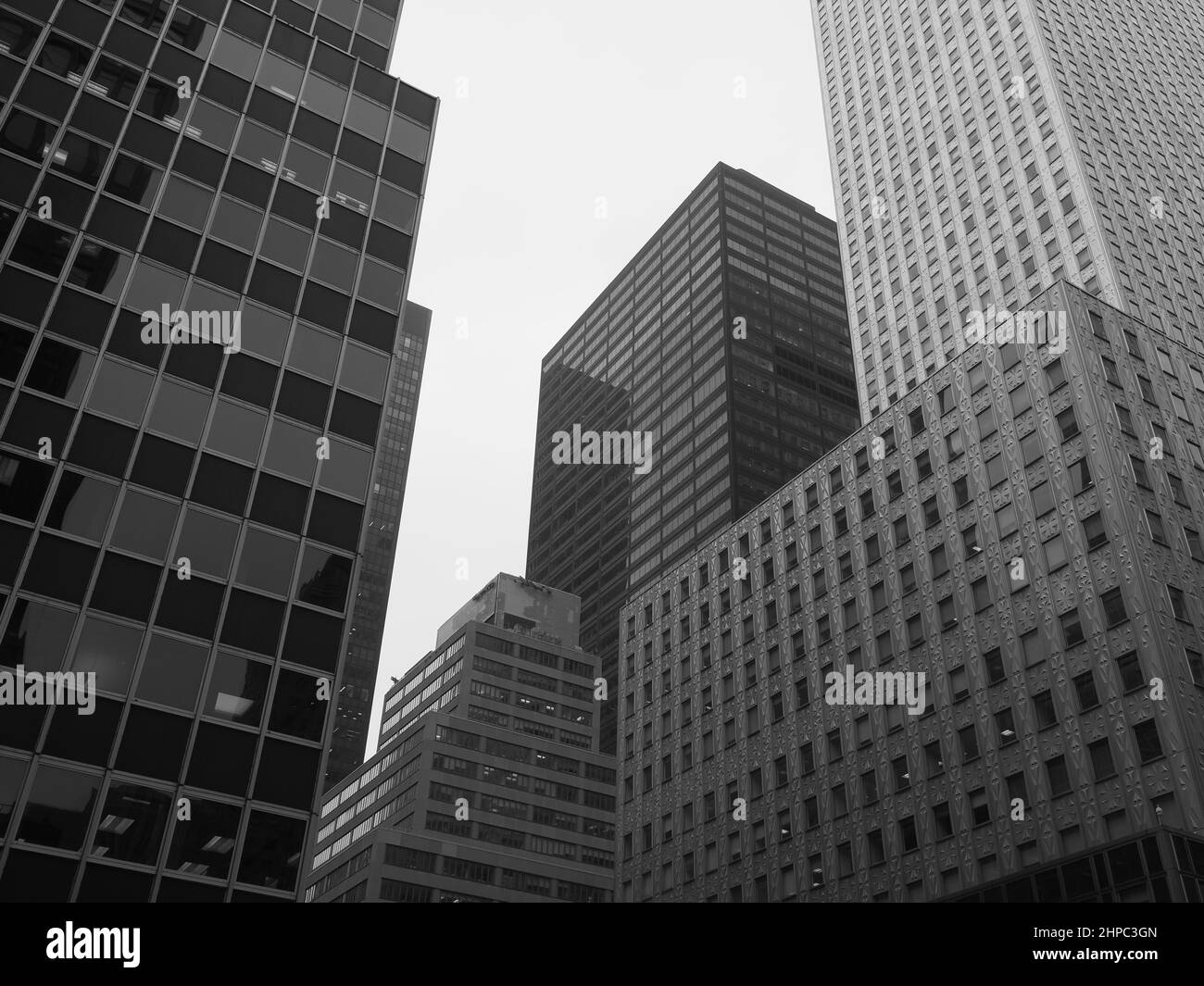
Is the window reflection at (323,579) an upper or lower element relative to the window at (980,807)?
lower

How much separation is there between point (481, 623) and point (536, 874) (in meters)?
34.0

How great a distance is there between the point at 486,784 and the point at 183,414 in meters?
97.4

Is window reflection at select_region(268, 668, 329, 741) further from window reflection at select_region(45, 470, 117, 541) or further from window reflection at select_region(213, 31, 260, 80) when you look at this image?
window reflection at select_region(213, 31, 260, 80)

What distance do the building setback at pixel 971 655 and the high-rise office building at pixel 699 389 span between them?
215 feet

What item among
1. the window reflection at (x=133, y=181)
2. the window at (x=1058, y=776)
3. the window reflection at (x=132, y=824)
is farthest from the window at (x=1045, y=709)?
the window reflection at (x=133, y=181)

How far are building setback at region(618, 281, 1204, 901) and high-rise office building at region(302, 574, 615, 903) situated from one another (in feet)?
124

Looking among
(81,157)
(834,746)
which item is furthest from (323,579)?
(834,746)

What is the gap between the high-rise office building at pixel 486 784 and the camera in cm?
11144

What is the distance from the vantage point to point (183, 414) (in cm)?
3130

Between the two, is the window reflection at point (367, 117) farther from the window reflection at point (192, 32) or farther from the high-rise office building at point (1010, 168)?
the high-rise office building at point (1010, 168)

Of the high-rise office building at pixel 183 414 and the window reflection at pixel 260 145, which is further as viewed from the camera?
the window reflection at pixel 260 145

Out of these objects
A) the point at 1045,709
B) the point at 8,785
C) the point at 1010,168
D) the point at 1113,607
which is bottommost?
the point at 8,785

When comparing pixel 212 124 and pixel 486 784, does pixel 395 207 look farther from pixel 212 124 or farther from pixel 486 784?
pixel 486 784
